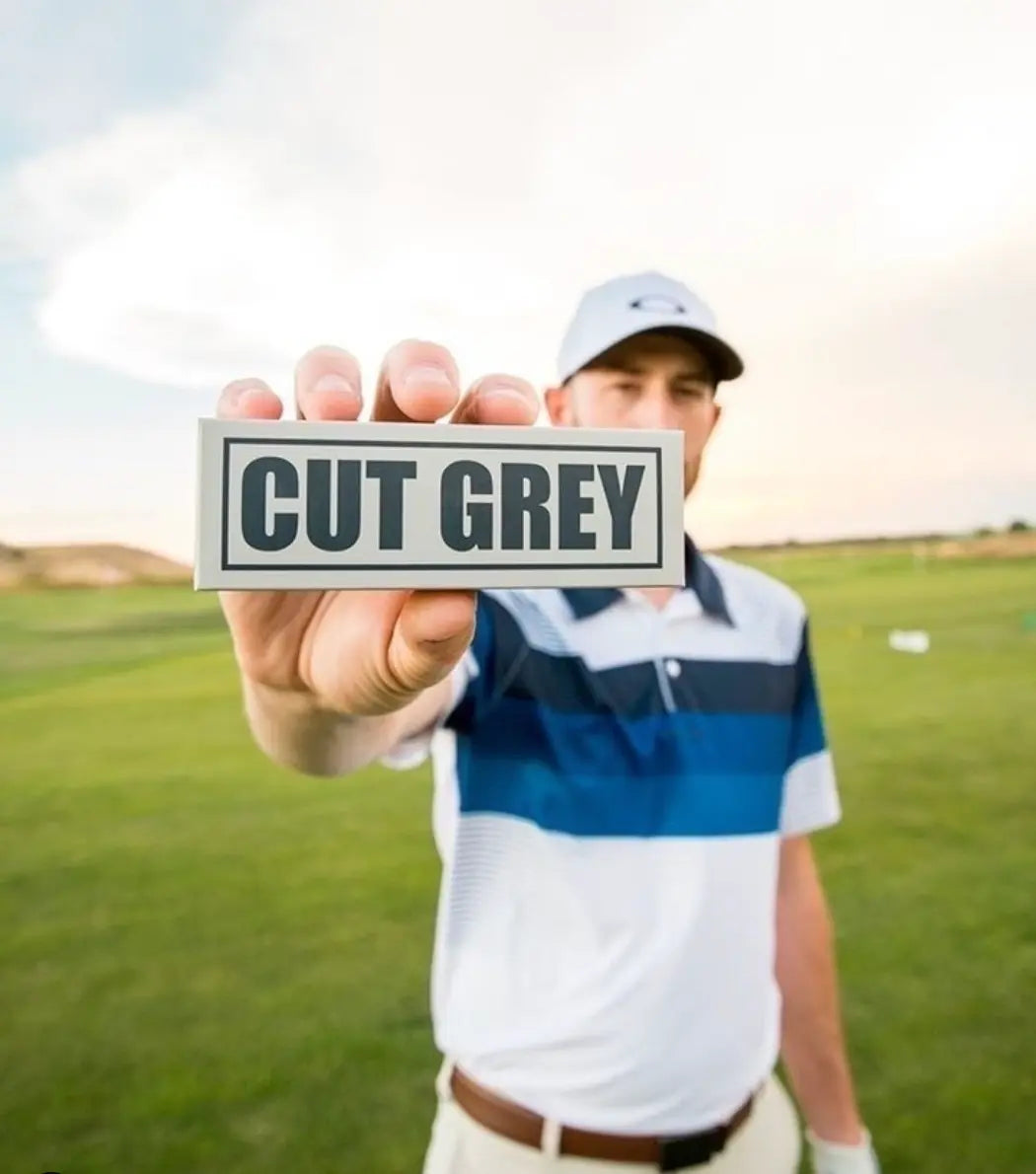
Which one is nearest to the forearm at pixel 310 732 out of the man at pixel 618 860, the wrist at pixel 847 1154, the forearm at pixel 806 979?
the man at pixel 618 860

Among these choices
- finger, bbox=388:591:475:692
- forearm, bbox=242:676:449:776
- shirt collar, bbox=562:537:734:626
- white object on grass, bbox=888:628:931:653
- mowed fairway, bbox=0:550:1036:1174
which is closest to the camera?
finger, bbox=388:591:475:692


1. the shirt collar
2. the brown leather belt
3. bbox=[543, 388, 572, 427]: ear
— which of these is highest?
bbox=[543, 388, 572, 427]: ear

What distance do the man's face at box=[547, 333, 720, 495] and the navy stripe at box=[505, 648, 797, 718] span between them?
0.59ft

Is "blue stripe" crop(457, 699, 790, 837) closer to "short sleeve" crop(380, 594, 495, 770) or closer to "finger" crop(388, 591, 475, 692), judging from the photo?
"short sleeve" crop(380, 594, 495, 770)

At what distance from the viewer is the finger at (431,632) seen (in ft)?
1.26

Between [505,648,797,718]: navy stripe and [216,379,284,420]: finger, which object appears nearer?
[216,379,284,420]: finger

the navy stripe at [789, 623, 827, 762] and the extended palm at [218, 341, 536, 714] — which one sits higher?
the extended palm at [218, 341, 536, 714]

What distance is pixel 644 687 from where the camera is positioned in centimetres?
78

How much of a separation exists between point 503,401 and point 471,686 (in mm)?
364

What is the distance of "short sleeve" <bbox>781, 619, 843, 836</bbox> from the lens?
0.86 meters

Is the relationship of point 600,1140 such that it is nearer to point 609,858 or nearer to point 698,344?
point 609,858

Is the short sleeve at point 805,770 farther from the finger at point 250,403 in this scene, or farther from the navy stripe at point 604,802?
the finger at point 250,403

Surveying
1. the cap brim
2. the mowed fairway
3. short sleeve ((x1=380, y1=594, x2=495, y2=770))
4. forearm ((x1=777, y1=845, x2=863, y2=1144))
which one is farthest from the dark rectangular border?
the mowed fairway

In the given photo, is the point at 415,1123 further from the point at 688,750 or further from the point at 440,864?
the point at 688,750
